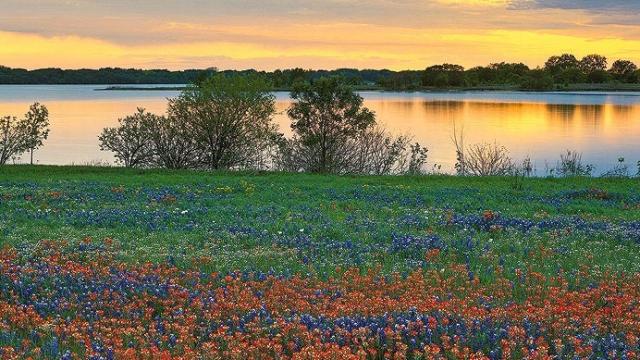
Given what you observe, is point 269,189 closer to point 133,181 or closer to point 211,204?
point 211,204

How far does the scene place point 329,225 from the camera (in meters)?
16.4

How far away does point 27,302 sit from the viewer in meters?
10.1

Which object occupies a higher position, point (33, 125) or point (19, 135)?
point (33, 125)

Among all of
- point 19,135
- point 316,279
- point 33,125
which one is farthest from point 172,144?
point 316,279

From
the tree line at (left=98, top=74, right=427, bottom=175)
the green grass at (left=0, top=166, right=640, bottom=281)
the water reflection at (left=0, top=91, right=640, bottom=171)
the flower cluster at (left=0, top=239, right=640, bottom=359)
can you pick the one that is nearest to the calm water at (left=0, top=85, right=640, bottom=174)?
the water reflection at (left=0, top=91, right=640, bottom=171)

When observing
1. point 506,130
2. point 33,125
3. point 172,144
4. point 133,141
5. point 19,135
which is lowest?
point 172,144

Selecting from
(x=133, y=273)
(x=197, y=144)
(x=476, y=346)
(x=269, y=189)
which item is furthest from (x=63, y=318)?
(x=197, y=144)

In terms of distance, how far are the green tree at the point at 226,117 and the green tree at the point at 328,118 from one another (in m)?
2.58

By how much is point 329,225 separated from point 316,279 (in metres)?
5.40

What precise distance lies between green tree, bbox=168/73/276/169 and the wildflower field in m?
31.4

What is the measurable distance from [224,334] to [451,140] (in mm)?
70503

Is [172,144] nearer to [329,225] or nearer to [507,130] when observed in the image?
[329,225]

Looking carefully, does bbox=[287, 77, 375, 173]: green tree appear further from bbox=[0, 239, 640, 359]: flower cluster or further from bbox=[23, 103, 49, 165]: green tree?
bbox=[0, 239, 640, 359]: flower cluster

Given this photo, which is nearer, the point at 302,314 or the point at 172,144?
the point at 302,314
